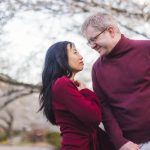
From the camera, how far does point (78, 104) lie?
11.1 ft

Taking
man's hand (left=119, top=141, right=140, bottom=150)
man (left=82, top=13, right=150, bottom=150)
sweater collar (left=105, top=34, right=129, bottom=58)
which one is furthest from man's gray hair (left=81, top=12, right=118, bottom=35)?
man's hand (left=119, top=141, right=140, bottom=150)

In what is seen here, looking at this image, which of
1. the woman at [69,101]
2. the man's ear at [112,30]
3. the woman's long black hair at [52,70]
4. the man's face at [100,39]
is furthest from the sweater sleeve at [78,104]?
the man's ear at [112,30]

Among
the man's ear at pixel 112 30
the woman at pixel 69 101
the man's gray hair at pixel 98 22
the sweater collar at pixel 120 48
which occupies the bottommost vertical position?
the woman at pixel 69 101

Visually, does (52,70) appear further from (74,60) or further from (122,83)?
(122,83)

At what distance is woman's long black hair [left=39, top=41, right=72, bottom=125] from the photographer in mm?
3523

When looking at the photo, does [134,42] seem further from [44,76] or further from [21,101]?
[21,101]

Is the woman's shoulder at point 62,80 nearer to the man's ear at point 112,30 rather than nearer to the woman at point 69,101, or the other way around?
the woman at point 69,101

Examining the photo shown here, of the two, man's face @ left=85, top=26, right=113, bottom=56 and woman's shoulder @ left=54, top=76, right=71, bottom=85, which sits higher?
man's face @ left=85, top=26, right=113, bottom=56

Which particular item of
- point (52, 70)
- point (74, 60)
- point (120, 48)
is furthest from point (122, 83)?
point (52, 70)

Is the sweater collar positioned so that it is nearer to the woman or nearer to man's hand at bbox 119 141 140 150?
the woman

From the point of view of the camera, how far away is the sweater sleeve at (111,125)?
3438 mm

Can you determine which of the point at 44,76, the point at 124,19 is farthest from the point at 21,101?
the point at 44,76

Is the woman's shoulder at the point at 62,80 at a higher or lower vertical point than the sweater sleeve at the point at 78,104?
higher

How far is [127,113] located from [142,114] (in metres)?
0.09
